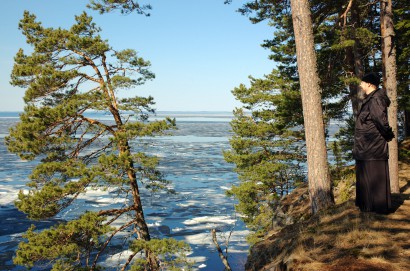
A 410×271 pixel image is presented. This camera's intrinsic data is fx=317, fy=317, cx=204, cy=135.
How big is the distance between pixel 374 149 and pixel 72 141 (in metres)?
9.25

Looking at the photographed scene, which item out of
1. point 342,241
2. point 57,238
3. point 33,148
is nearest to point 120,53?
point 33,148

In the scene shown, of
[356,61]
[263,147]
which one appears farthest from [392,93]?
[263,147]

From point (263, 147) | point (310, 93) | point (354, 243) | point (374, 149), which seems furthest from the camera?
point (263, 147)

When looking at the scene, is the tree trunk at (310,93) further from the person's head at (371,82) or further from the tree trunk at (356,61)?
the tree trunk at (356,61)

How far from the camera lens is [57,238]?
956 centimetres

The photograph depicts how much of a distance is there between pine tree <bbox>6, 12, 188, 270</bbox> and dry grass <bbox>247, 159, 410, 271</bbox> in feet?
19.1

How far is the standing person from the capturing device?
14.9ft

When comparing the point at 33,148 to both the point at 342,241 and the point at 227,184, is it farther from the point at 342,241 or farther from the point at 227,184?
the point at 227,184

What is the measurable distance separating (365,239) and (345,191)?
4579 mm

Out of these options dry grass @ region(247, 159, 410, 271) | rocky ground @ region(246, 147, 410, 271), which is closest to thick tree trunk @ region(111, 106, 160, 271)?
rocky ground @ region(246, 147, 410, 271)

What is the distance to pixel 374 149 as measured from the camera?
183 inches

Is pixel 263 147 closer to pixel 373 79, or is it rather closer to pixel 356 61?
pixel 356 61

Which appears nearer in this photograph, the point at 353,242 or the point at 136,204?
the point at 353,242

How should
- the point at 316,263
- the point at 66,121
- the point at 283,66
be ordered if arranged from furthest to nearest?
1. the point at 283,66
2. the point at 66,121
3. the point at 316,263
